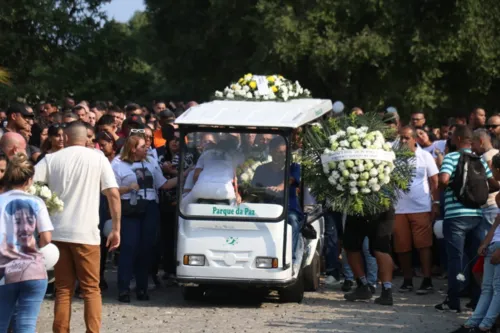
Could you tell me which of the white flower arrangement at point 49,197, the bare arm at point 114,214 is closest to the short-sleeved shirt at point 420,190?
the bare arm at point 114,214

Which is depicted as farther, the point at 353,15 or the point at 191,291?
the point at 353,15

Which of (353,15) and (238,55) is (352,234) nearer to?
(353,15)

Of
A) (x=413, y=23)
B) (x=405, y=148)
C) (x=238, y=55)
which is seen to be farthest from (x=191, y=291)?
(x=238, y=55)

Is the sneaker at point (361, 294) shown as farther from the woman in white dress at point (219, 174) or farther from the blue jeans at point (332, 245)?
the woman in white dress at point (219, 174)

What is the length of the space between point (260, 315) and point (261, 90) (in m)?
3.66

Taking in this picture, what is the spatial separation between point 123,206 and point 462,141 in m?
4.00

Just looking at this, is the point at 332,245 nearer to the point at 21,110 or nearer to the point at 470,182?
the point at 470,182

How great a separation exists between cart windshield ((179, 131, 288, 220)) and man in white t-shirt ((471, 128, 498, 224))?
2.28 m

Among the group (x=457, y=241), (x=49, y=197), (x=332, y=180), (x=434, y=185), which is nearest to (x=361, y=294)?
(x=457, y=241)

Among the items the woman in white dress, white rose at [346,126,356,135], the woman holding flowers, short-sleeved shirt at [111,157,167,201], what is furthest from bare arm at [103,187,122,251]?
white rose at [346,126,356,135]

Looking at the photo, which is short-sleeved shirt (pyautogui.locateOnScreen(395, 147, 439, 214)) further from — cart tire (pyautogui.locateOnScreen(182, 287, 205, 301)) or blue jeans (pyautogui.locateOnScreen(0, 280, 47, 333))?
blue jeans (pyautogui.locateOnScreen(0, 280, 47, 333))

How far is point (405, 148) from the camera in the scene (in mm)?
13969

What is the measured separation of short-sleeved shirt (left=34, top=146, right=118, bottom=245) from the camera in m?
10.6

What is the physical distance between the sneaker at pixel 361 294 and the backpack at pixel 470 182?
5.68ft
